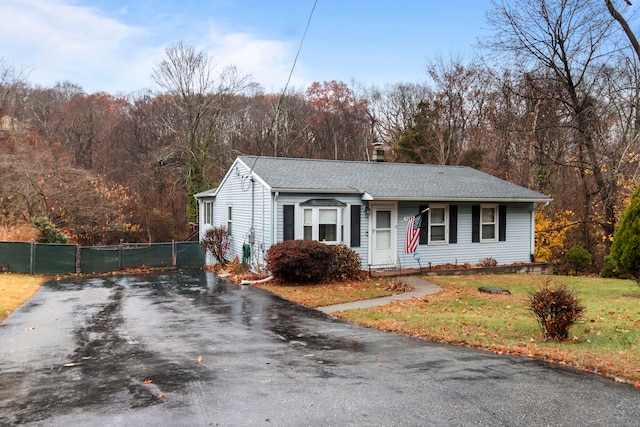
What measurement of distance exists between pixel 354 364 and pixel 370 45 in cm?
1005

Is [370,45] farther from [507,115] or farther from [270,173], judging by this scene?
[507,115]

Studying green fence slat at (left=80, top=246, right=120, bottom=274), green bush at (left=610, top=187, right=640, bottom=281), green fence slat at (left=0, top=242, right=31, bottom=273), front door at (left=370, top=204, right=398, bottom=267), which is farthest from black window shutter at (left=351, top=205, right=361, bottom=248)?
green fence slat at (left=0, top=242, right=31, bottom=273)

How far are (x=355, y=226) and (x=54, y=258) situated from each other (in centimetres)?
1161

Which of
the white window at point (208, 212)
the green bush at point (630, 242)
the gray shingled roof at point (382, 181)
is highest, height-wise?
the gray shingled roof at point (382, 181)

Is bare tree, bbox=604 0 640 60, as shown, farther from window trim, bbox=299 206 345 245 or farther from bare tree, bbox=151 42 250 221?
bare tree, bbox=151 42 250 221

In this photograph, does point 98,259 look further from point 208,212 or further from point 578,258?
point 578,258

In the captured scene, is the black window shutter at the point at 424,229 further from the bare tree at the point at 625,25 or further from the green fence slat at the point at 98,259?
the green fence slat at the point at 98,259

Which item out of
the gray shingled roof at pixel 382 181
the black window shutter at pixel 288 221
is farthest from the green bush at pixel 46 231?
the black window shutter at pixel 288 221

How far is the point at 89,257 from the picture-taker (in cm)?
1925

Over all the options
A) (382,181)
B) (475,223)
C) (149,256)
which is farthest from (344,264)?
(149,256)

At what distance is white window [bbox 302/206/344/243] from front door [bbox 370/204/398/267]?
128cm

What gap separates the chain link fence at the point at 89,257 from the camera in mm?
18391

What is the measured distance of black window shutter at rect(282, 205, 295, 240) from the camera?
15.8 meters

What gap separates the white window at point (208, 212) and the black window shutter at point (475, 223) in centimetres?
1185
